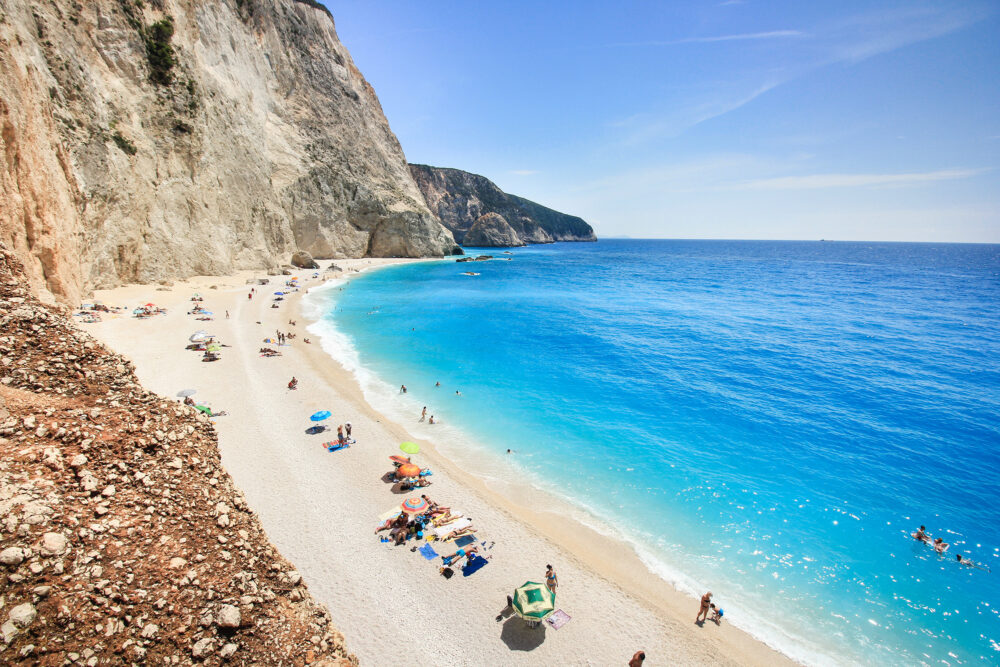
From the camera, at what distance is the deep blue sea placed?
12.6m

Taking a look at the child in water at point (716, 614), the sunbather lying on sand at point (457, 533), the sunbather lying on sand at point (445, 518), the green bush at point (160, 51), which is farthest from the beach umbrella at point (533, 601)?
the green bush at point (160, 51)

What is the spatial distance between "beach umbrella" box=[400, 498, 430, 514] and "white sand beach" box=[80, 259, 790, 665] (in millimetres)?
853

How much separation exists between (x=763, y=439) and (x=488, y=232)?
153796mm

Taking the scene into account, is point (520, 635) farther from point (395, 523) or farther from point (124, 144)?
point (124, 144)

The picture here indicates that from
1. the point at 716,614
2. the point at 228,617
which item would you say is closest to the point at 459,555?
the point at 716,614

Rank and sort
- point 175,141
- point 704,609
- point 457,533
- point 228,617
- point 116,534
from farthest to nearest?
point 175,141 → point 457,533 → point 704,609 → point 116,534 → point 228,617

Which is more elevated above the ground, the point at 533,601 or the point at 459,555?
the point at 533,601

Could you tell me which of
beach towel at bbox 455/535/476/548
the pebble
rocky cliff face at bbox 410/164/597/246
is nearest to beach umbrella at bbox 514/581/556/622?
beach towel at bbox 455/535/476/548

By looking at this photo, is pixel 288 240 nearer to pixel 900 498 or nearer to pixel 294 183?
pixel 294 183

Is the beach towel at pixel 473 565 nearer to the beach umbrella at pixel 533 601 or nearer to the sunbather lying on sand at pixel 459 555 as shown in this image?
the sunbather lying on sand at pixel 459 555

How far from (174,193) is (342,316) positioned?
20.4 meters

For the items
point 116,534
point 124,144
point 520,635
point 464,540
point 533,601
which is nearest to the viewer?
point 116,534

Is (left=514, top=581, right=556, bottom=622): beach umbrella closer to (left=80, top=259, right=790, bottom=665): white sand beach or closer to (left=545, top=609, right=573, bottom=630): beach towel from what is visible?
(left=545, top=609, right=573, bottom=630): beach towel

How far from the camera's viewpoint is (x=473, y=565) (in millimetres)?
12477
